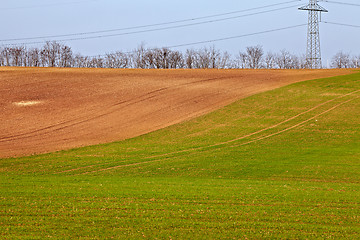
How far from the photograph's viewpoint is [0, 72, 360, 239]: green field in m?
10.2

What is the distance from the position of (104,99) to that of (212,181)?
24.8 metres

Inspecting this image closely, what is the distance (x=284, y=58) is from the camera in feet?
406

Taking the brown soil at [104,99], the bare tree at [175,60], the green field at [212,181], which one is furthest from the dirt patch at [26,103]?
the bare tree at [175,60]

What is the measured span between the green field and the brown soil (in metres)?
2.76

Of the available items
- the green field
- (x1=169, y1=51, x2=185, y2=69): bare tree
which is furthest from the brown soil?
(x1=169, y1=51, x2=185, y2=69): bare tree

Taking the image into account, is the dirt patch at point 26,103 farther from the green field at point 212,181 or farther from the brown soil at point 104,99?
the green field at point 212,181

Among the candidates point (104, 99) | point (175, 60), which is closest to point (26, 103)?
point (104, 99)

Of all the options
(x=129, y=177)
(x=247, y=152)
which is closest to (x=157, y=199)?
(x=129, y=177)

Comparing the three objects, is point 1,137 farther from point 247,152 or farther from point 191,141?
point 247,152

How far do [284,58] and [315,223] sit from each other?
119m

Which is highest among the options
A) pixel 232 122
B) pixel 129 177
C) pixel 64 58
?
pixel 64 58

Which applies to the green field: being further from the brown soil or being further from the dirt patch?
the dirt patch

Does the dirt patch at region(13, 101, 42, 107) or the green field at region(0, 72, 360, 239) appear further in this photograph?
the dirt patch at region(13, 101, 42, 107)

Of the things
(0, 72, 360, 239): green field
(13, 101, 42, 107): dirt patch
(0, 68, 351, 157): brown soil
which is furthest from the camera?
(13, 101, 42, 107): dirt patch
